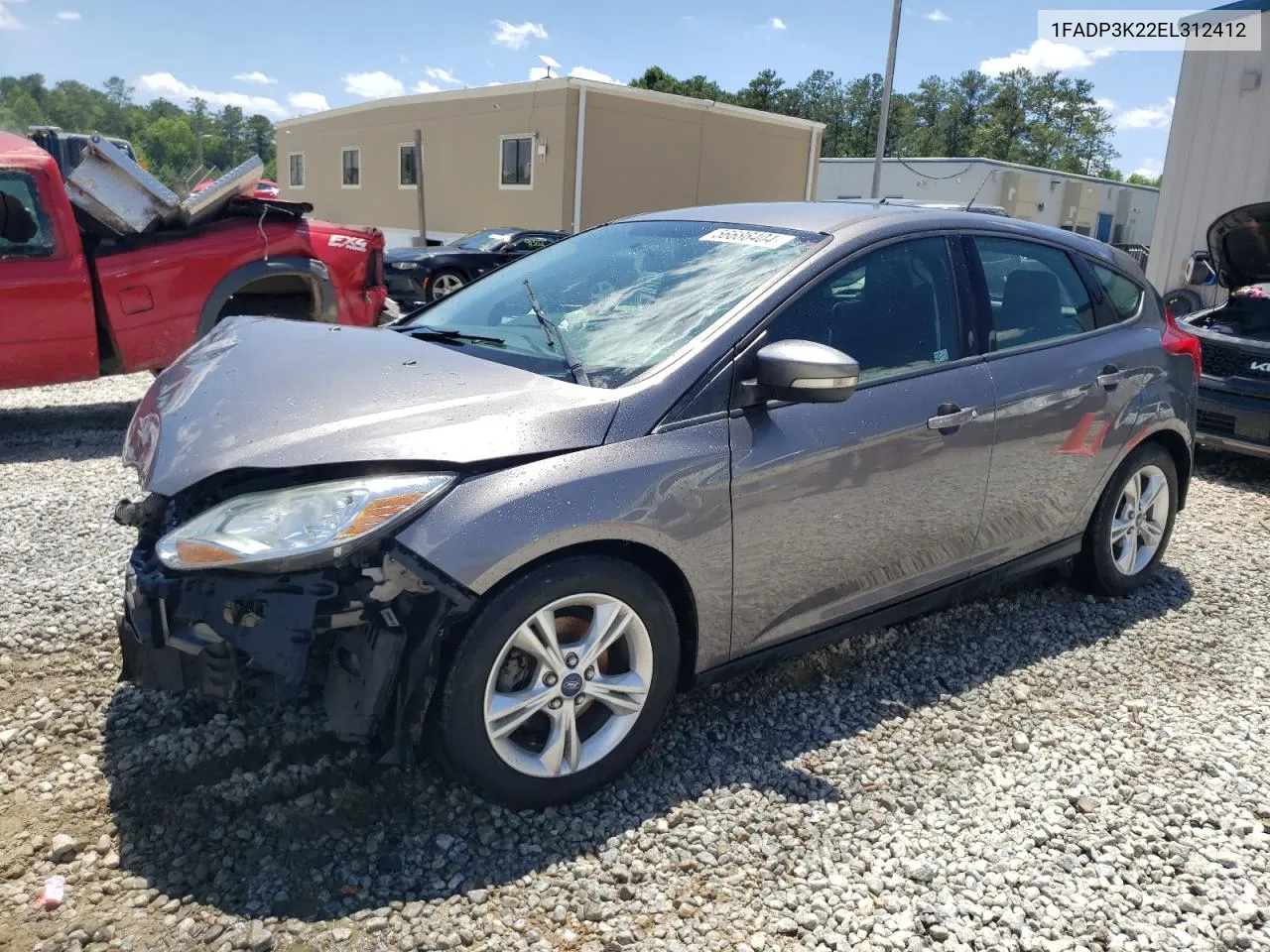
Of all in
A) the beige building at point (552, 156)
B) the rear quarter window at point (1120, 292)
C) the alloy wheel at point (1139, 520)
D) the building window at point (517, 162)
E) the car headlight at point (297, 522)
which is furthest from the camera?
the building window at point (517, 162)

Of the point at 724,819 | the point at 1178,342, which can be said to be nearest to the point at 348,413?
the point at 724,819

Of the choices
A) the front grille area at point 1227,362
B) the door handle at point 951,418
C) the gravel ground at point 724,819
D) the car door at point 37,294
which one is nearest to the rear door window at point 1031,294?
the door handle at point 951,418

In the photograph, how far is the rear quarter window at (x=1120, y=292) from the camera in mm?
4086

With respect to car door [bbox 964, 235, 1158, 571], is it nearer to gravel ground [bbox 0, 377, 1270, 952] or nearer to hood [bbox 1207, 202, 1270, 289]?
gravel ground [bbox 0, 377, 1270, 952]

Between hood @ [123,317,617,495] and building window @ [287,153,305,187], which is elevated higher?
building window @ [287,153,305,187]

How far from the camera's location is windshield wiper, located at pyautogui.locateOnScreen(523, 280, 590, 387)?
2.78 metres

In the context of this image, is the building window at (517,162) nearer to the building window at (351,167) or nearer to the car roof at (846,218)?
the building window at (351,167)

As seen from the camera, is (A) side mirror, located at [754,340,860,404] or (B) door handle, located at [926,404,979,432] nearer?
(A) side mirror, located at [754,340,860,404]

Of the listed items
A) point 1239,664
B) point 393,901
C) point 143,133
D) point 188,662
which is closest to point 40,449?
point 188,662

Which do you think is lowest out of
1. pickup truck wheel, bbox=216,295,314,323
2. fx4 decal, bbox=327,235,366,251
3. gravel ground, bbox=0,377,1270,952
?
gravel ground, bbox=0,377,1270,952

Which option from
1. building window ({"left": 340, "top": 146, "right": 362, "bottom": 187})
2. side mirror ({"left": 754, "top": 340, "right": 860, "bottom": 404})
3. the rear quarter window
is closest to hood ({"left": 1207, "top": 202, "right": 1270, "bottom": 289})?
the rear quarter window

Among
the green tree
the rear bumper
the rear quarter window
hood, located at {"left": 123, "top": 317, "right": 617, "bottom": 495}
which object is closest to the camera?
hood, located at {"left": 123, "top": 317, "right": 617, "bottom": 495}

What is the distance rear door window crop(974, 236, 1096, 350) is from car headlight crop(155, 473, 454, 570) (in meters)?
2.29

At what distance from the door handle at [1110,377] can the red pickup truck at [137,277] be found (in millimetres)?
5484
